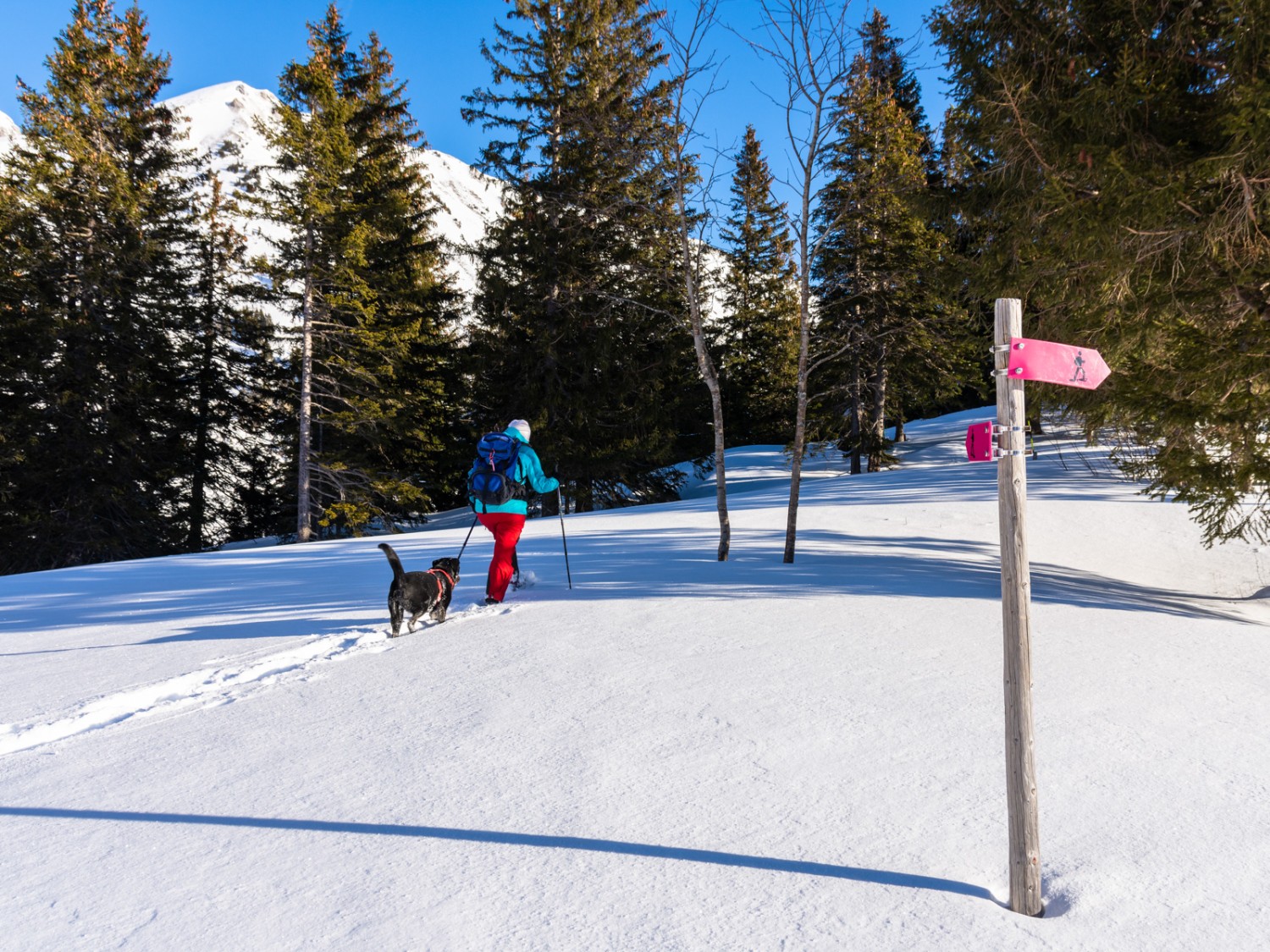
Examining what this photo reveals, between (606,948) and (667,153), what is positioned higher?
(667,153)

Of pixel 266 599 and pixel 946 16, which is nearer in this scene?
pixel 266 599

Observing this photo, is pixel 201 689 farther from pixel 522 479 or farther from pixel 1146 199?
pixel 1146 199

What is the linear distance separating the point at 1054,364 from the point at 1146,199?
440 cm

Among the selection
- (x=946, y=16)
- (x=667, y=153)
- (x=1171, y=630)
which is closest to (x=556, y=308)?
(x=667, y=153)

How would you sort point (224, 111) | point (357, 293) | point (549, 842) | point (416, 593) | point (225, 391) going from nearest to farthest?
1. point (549, 842)
2. point (416, 593)
3. point (357, 293)
4. point (225, 391)
5. point (224, 111)

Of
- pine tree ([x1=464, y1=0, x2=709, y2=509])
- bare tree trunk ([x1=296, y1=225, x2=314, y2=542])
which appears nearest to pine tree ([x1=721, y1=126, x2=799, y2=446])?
pine tree ([x1=464, y1=0, x2=709, y2=509])

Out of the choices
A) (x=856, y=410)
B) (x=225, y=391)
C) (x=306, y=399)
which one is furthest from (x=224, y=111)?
(x=856, y=410)

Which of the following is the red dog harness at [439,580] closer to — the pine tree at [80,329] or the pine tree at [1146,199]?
the pine tree at [1146,199]

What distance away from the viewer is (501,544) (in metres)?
6.73

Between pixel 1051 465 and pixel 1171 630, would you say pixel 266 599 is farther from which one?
pixel 1051 465

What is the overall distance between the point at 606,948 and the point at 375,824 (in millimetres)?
Answer: 1158

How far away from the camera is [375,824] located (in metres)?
2.73

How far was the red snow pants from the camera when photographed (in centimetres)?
668

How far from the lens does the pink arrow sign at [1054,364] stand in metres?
2.32
